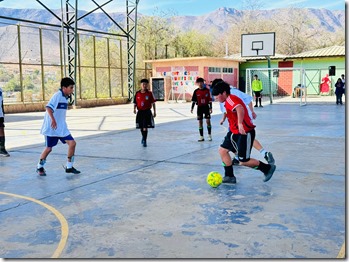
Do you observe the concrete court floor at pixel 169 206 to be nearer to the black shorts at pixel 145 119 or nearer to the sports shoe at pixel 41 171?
the sports shoe at pixel 41 171

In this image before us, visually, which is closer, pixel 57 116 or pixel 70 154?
pixel 57 116

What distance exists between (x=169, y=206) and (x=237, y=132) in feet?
5.02

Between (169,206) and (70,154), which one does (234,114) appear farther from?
(70,154)

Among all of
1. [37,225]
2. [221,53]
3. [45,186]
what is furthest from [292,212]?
[221,53]

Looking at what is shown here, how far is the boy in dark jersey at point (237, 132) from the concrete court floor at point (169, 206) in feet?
0.92

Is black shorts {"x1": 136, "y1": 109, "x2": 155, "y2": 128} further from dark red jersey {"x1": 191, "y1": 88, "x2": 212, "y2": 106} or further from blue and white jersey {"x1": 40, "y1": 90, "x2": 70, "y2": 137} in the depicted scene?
blue and white jersey {"x1": 40, "y1": 90, "x2": 70, "y2": 137}

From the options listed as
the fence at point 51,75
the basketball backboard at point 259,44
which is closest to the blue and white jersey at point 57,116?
the fence at point 51,75

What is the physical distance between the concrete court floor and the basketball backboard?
20.2 m

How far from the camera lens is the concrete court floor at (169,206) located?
158 inches

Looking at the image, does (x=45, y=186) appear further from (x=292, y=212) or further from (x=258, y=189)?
(x=292, y=212)

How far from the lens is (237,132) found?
20.1 ft

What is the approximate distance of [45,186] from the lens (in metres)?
6.54

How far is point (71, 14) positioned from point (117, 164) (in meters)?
21.1

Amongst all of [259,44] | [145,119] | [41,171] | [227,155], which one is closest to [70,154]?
[41,171]
